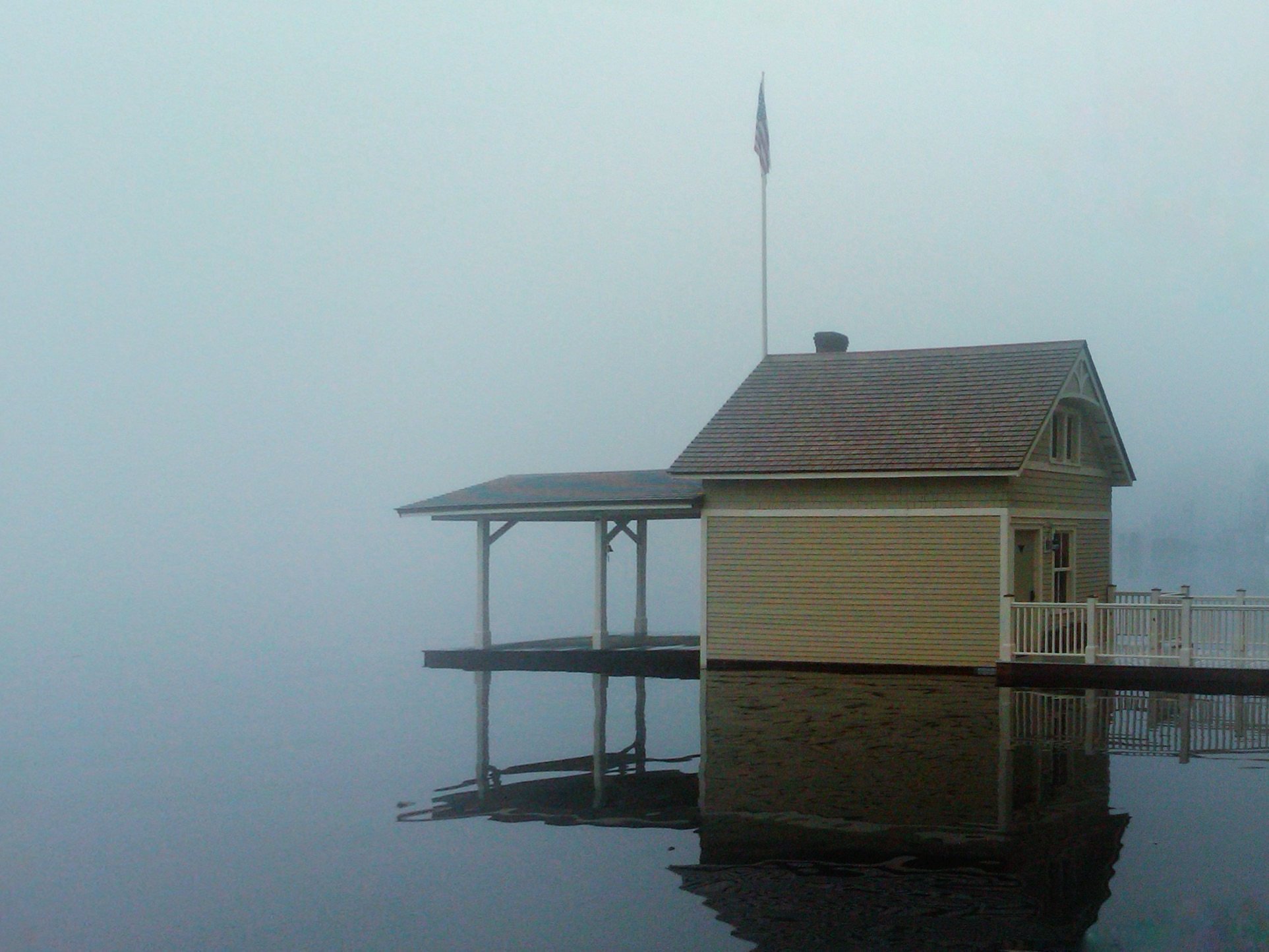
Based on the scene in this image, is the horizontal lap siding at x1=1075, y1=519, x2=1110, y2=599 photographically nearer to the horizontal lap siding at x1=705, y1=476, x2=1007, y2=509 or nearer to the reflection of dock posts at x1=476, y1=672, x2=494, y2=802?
the horizontal lap siding at x1=705, y1=476, x2=1007, y2=509

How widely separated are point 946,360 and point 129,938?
20435 mm

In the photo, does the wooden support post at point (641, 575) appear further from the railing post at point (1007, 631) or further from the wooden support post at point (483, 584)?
the railing post at point (1007, 631)

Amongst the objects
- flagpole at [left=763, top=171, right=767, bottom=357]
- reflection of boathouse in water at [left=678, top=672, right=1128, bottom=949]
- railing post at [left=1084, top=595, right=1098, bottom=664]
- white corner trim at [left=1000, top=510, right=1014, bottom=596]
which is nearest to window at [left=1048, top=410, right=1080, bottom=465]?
white corner trim at [left=1000, top=510, right=1014, bottom=596]

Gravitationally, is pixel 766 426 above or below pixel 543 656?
above

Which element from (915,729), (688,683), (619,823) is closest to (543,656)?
(688,683)

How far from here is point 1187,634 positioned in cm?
2239

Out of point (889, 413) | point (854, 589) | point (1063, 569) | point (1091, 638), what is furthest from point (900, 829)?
point (1063, 569)

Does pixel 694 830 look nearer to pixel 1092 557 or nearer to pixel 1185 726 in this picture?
pixel 1185 726

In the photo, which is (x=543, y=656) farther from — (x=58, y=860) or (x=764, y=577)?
(x=58, y=860)

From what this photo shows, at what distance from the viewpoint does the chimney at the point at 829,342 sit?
29852 millimetres

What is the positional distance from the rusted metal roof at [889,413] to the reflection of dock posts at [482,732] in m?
5.56

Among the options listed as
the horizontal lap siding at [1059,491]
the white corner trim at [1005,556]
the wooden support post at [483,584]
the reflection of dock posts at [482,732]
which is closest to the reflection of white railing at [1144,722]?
the white corner trim at [1005,556]

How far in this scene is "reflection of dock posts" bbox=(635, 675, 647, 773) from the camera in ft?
56.2

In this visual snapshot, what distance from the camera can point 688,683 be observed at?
28266mm
